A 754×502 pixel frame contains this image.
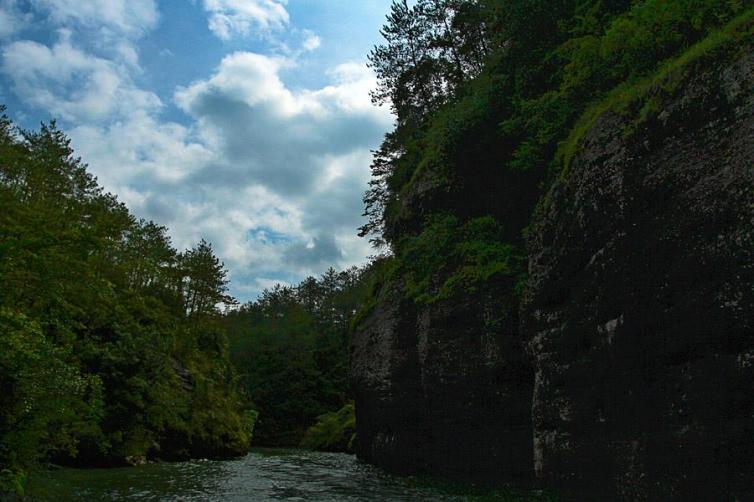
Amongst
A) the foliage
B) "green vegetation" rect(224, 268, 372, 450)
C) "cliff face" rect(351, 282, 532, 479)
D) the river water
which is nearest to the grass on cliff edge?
"cliff face" rect(351, 282, 532, 479)

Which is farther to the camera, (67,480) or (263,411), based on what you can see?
(263,411)

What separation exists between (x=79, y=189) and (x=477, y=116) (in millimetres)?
24250

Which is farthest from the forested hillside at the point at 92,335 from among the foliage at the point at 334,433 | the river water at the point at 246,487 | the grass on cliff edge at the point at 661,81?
the grass on cliff edge at the point at 661,81

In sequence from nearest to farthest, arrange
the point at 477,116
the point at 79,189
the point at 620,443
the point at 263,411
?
1. the point at 620,443
2. the point at 477,116
3. the point at 79,189
4. the point at 263,411

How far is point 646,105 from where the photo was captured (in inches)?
421

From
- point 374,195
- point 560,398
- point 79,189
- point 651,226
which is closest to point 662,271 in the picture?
point 651,226

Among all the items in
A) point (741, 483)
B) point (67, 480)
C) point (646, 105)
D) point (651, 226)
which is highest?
point (646, 105)

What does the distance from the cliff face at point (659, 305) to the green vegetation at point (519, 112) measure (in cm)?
110

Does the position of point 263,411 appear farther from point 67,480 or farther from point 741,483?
point 741,483

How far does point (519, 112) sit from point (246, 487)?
1496 cm

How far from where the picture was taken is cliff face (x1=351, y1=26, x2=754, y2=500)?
8.04 meters

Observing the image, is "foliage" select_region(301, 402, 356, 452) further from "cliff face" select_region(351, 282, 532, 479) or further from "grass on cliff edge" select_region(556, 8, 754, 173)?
"grass on cliff edge" select_region(556, 8, 754, 173)

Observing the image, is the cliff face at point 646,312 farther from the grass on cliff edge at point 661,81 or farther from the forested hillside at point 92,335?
the forested hillside at point 92,335

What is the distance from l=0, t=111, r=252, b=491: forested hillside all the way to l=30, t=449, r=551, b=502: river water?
45.7 inches
